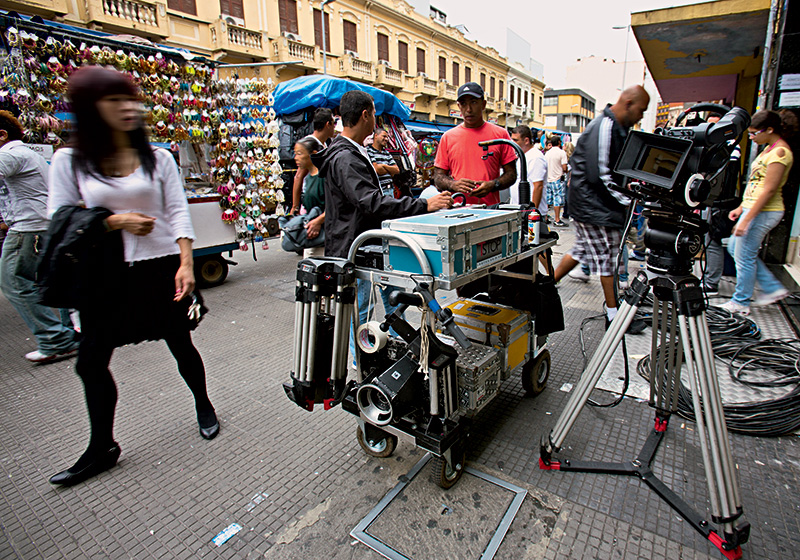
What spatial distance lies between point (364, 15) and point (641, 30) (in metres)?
21.4

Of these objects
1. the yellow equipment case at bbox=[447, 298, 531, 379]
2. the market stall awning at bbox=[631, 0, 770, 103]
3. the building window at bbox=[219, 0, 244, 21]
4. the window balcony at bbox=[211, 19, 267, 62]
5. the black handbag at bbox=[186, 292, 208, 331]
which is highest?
the building window at bbox=[219, 0, 244, 21]

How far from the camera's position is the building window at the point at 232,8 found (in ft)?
56.2

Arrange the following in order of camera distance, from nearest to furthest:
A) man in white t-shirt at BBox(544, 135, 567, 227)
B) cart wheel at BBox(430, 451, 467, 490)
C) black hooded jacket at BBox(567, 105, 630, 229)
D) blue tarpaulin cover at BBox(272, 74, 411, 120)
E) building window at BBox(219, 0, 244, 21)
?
cart wheel at BBox(430, 451, 467, 490) → black hooded jacket at BBox(567, 105, 630, 229) → blue tarpaulin cover at BBox(272, 74, 411, 120) → man in white t-shirt at BBox(544, 135, 567, 227) → building window at BBox(219, 0, 244, 21)

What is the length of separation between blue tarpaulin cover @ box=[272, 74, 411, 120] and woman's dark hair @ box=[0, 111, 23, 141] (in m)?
5.57

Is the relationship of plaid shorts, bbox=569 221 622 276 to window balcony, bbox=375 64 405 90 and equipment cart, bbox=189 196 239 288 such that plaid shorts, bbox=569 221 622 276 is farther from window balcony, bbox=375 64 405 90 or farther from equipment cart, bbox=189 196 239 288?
window balcony, bbox=375 64 405 90

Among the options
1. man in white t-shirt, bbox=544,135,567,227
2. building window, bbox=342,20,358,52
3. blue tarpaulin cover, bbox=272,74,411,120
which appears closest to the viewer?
blue tarpaulin cover, bbox=272,74,411,120

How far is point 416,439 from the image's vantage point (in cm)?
204

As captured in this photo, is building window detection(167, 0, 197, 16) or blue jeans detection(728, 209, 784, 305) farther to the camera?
building window detection(167, 0, 197, 16)

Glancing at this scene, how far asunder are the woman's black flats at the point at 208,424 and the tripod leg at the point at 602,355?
207cm

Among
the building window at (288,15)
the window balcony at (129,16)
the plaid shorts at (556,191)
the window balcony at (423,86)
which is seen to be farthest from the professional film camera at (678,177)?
the window balcony at (423,86)

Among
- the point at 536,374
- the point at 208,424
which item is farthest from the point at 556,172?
the point at 208,424

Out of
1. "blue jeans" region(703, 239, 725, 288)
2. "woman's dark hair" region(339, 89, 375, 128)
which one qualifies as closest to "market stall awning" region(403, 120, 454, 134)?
"blue jeans" region(703, 239, 725, 288)

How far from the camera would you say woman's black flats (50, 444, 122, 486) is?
233 centimetres

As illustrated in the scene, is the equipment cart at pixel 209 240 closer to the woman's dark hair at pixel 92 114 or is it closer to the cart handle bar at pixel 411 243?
the woman's dark hair at pixel 92 114
